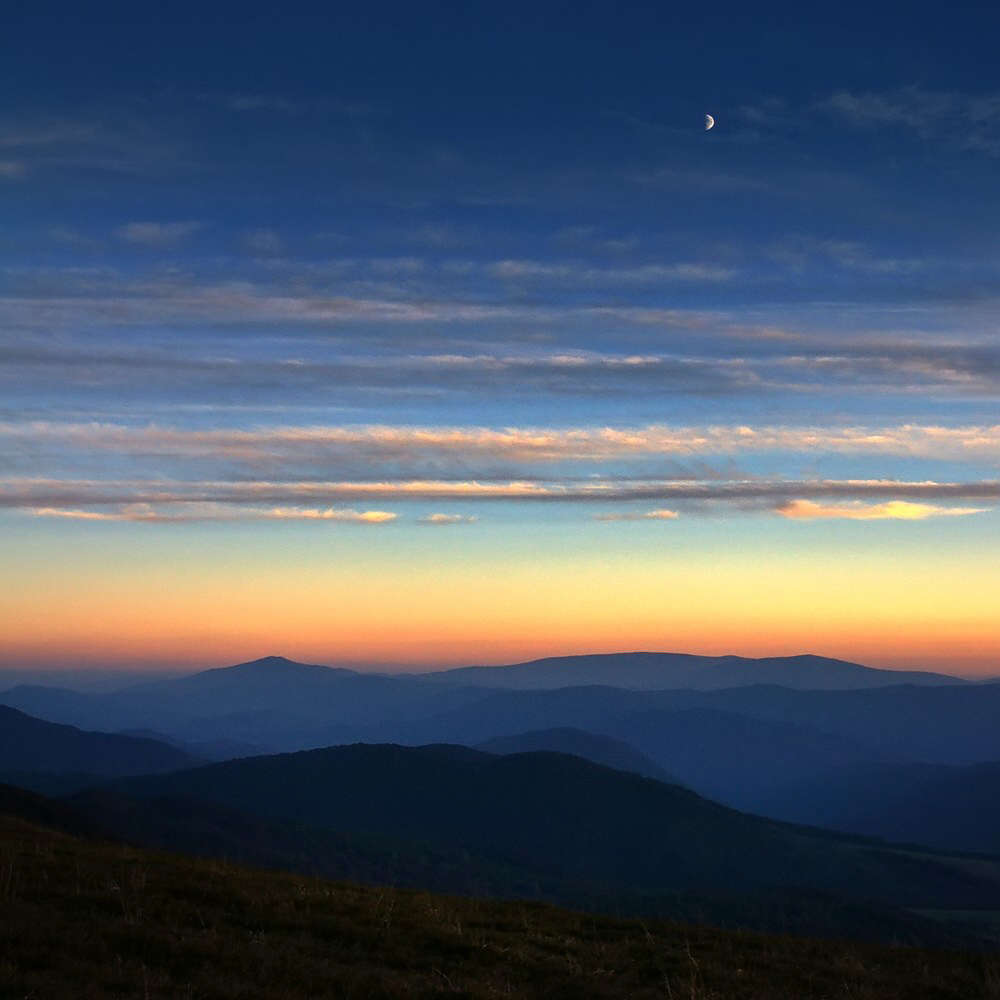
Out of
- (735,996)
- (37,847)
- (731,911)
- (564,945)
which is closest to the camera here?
(735,996)

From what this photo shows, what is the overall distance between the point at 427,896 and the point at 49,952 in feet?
36.2

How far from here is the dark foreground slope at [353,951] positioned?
39.9 feet

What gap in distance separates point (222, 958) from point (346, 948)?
2.44 m

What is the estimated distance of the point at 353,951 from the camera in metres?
14.6

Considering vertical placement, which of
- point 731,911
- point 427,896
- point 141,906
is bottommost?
point 731,911

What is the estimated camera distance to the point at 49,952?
1225 centimetres

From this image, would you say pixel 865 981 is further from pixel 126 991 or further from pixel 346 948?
pixel 126 991

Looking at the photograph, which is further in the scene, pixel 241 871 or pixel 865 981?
pixel 241 871

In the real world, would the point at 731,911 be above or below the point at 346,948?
below

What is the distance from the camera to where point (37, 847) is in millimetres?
21500

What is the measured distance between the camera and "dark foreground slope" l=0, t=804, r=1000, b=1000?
12.2 m

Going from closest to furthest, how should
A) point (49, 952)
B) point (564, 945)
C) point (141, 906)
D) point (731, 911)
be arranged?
point (49, 952), point (141, 906), point (564, 945), point (731, 911)

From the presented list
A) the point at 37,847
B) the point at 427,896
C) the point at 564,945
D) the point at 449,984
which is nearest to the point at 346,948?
the point at 449,984

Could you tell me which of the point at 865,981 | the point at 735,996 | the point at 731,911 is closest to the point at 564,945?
the point at 735,996
